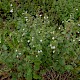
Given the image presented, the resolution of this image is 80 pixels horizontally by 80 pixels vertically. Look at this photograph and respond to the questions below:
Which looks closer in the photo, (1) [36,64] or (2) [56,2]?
(1) [36,64]

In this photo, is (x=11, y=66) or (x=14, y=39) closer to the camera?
(x=11, y=66)

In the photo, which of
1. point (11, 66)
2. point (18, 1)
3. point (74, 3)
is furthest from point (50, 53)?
point (18, 1)

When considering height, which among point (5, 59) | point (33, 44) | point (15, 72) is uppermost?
point (33, 44)

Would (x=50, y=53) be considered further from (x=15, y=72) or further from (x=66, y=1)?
(x=66, y=1)

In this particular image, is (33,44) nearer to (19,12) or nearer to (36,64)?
(36,64)

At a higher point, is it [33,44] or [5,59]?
[33,44]

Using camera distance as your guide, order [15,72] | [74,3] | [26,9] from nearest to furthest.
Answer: [15,72] < [74,3] < [26,9]

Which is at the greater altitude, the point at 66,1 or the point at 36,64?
the point at 66,1

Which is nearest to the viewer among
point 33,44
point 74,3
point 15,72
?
point 33,44

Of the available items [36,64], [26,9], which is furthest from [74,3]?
[36,64]
